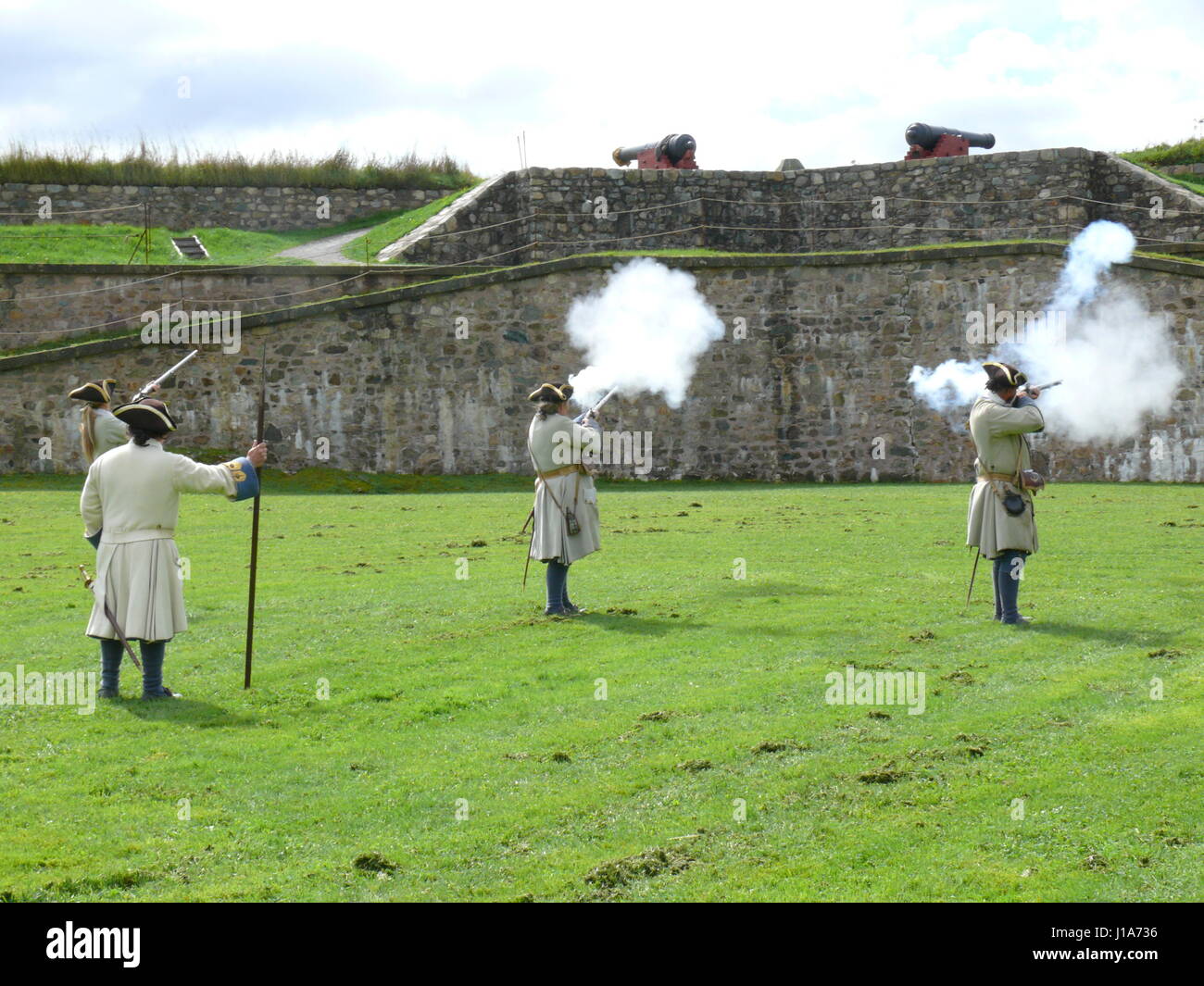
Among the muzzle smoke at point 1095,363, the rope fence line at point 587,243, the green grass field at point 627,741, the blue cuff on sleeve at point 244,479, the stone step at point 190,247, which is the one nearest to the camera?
the green grass field at point 627,741

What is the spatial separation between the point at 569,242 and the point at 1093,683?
2484 cm

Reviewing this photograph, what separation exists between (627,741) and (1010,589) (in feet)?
16.1

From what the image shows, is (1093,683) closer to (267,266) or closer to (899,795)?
(899,795)

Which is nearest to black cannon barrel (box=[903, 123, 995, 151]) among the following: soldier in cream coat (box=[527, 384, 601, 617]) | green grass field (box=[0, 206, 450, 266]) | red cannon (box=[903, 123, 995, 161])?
red cannon (box=[903, 123, 995, 161])

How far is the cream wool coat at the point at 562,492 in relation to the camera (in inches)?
562

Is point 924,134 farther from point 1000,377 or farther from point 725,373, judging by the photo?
point 1000,377

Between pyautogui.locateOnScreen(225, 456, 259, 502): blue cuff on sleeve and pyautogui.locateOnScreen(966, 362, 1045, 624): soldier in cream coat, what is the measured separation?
6.41m

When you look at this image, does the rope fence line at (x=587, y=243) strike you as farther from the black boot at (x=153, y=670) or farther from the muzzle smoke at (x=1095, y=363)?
the black boot at (x=153, y=670)

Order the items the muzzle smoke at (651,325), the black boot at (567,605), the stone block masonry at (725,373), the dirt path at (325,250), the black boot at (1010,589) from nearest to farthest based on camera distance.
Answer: the black boot at (1010,589) < the black boot at (567,605) < the stone block masonry at (725,373) < the muzzle smoke at (651,325) < the dirt path at (325,250)

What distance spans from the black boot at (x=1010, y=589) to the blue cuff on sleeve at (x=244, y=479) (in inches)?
255

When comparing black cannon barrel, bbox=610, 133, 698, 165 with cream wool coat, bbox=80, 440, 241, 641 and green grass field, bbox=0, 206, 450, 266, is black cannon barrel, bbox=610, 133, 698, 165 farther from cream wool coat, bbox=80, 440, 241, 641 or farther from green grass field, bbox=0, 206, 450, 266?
cream wool coat, bbox=80, 440, 241, 641

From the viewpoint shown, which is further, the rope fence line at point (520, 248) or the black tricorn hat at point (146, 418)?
the rope fence line at point (520, 248)

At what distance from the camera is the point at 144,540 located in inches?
420

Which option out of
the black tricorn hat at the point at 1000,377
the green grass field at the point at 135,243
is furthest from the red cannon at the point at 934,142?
the black tricorn hat at the point at 1000,377
